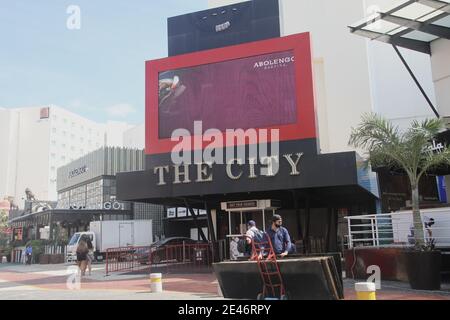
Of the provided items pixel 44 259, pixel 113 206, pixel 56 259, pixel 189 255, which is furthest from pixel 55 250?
pixel 189 255

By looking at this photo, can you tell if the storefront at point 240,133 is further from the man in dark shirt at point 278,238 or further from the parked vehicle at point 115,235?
the parked vehicle at point 115,235

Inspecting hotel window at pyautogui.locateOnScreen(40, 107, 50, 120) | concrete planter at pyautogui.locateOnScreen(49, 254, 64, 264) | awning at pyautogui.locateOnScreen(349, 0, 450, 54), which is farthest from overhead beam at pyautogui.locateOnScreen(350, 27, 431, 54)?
hotel window at pyautogui.locateOnScreen(40, 107, 50, 120)

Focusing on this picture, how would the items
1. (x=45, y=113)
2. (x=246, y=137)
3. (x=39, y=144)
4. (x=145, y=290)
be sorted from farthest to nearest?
(x=39, y=144) < (x=45, y=113) < (x=246, y=137) < (x=145, y=290)

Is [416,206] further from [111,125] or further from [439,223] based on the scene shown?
[111,125]

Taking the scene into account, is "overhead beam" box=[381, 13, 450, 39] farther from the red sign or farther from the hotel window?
the hotel window

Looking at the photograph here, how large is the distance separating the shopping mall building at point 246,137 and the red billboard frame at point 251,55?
1.8 inches

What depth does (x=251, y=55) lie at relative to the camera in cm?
2317

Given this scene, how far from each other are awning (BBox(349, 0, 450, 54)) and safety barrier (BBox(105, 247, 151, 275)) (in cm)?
1482

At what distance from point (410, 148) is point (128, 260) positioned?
16048 millimetres

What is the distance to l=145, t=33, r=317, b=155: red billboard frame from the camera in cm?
2173

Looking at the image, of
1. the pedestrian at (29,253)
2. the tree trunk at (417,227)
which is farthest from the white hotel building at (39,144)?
the tree trunk at (417,227)

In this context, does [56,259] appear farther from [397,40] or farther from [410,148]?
[410,148]
